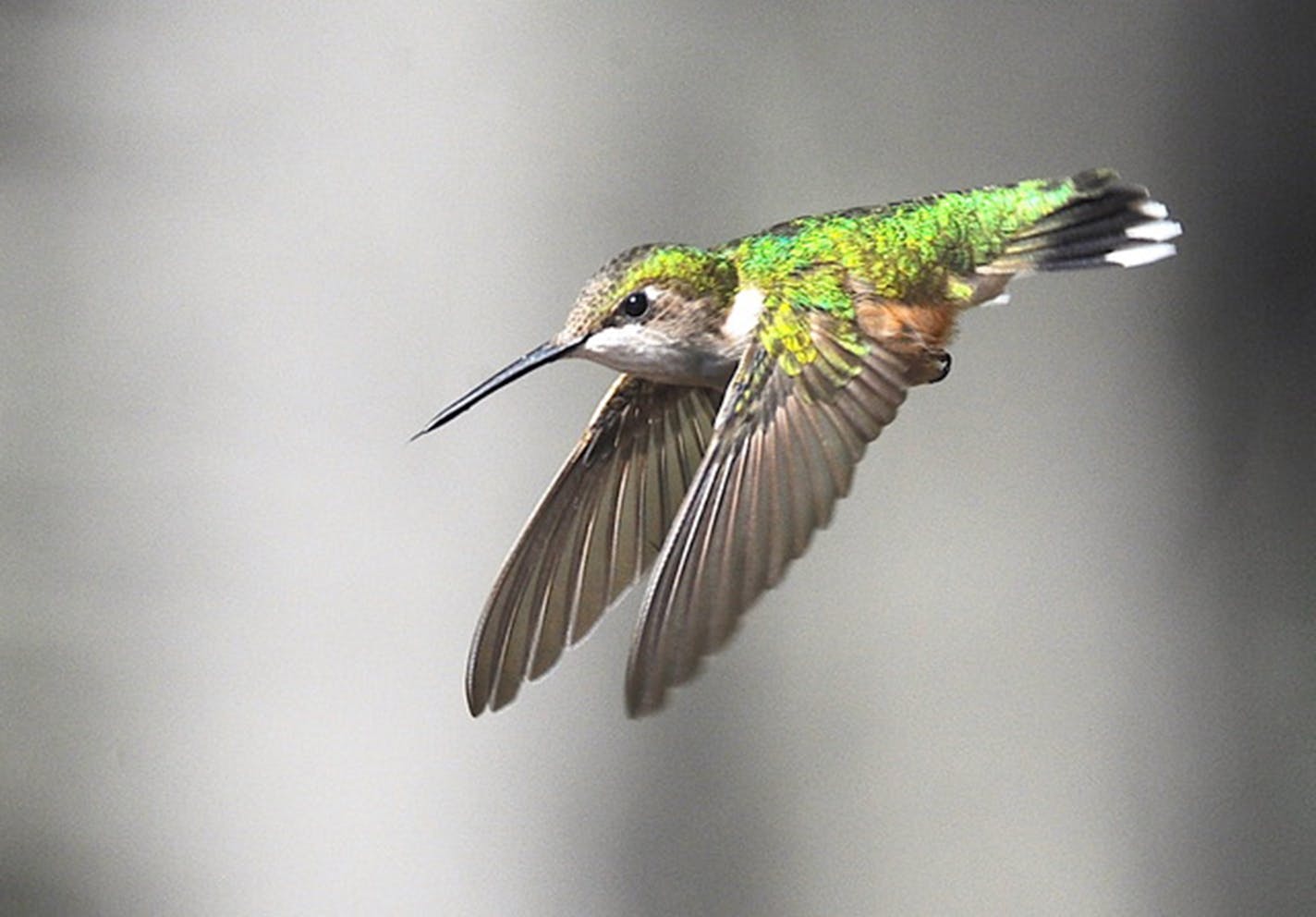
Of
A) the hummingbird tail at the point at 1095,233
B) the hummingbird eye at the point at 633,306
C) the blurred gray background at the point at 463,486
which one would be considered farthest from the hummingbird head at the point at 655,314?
the blurred gray background at the point at 463,486

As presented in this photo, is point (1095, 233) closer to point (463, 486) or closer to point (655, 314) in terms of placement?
point (655, 314)

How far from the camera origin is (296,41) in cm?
142

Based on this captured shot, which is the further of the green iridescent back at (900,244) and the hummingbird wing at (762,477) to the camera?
the green iridescent back at (900,244)

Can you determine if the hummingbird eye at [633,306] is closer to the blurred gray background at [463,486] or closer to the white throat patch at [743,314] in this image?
the white throat patch at [743,314]

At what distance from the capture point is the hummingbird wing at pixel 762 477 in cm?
44

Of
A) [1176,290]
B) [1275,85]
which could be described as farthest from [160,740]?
[1275,85]

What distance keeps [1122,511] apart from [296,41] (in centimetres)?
89

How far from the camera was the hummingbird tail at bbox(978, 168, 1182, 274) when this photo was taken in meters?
0.56

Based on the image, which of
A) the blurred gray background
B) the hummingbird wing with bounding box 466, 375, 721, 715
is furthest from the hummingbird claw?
the blurred gray background

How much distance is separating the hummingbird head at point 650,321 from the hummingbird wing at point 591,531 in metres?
0.08

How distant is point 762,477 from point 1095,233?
168mm

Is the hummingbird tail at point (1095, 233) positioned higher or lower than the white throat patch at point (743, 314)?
higher

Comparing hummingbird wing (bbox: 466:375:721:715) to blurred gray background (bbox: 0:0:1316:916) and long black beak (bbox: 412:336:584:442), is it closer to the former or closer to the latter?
long black beak (bbox: 412:336:584:442)

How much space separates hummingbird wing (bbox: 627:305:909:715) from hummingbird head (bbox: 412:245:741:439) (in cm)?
2
